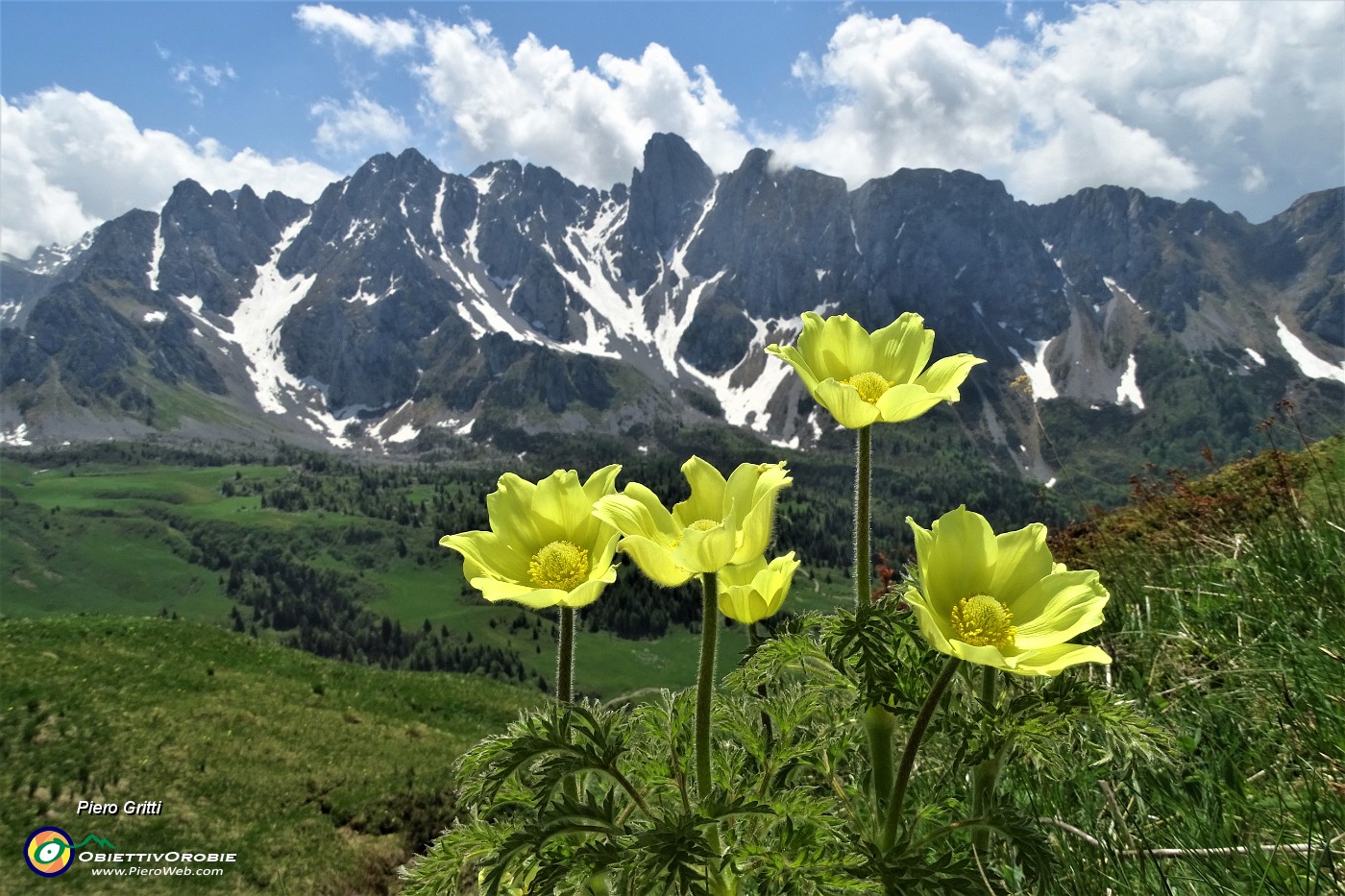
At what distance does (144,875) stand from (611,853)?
1438 centimetres

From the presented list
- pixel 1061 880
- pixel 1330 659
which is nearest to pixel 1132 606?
pixel 1330 659

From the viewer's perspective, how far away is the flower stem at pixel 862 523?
98.3 inches

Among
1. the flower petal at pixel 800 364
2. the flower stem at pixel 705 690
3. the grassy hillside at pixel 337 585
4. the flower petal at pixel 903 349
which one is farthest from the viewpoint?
the grassy hillside at pixel 337 585

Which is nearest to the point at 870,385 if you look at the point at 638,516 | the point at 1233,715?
the point at 638,516

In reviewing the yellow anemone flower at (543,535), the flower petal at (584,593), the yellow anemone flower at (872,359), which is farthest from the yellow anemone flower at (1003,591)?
the yellow anemone flower at (543,535)

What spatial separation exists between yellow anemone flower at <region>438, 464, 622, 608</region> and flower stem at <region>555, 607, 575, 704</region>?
0.17 m

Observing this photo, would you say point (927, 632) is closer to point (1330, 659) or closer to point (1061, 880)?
point (1061, 880)

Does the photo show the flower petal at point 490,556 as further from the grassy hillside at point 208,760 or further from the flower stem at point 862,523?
the grassy hillside at point 208,760

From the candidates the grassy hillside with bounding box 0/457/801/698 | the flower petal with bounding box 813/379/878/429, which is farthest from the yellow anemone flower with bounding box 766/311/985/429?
the grassy hillside with bounding box 0/457/801/698

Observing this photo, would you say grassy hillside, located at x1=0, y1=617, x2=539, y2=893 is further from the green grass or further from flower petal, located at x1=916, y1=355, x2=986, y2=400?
flower petal, located at x1=916, y1=355, x2=986, y2=400

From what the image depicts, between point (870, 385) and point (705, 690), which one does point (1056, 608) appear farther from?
point (705, 690)

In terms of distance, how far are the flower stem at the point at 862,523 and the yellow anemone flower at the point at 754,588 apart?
397 mm

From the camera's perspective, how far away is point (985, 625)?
237 centimetres

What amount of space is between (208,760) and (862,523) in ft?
54.7
